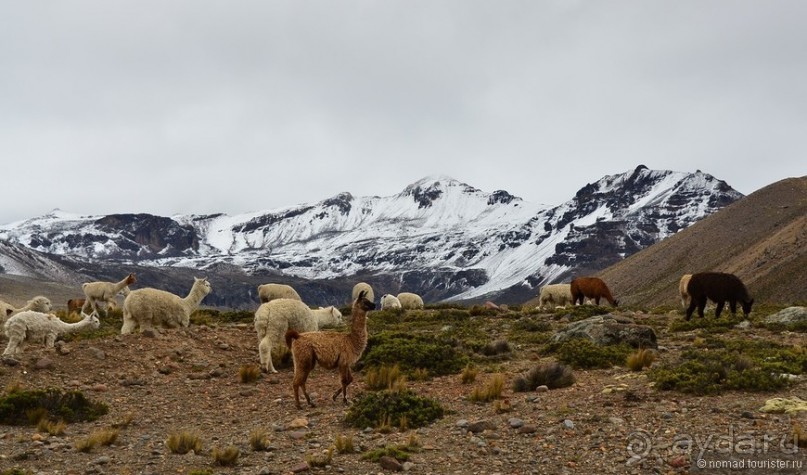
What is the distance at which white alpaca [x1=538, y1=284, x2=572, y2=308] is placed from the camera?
37438mm

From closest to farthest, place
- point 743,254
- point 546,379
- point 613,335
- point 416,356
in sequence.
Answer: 1. point 546,379
2. point 416,356
3. point 613,335
4. point 743,254

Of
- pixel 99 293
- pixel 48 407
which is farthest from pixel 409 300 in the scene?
pixel 48 407

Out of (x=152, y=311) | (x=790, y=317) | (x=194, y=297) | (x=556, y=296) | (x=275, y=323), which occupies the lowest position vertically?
(x=790, y=317)

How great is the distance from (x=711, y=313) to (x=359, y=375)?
15.7 meters

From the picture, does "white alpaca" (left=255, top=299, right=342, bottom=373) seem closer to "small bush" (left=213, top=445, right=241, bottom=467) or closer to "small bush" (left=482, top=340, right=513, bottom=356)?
"small bush" (left=482, top=340, right=513, bottom=356)

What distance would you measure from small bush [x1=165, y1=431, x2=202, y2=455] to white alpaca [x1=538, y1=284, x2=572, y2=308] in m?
29.6

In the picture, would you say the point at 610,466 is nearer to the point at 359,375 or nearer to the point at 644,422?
the point at 644,422

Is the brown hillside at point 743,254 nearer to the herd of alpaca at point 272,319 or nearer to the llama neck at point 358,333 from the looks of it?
the herd of alpaca at point 272,319

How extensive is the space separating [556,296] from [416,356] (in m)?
23.1

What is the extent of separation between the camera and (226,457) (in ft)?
30.0

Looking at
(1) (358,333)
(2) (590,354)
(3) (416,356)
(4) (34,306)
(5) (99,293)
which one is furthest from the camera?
(5) (99,293)

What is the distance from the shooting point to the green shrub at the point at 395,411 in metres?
11.0

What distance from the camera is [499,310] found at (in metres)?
31.4

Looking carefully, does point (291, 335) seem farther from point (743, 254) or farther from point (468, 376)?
point (743, 254)
